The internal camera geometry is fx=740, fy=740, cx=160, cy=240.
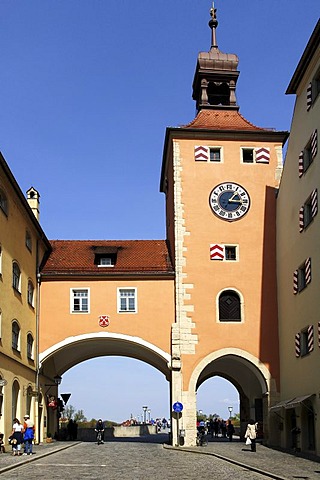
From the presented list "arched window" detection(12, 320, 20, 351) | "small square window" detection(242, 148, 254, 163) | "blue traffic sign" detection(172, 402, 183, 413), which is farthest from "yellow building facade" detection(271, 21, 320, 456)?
"arched window" detection(12, 320, 20, 351)

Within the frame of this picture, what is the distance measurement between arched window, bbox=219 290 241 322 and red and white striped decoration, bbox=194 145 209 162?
6.99 m

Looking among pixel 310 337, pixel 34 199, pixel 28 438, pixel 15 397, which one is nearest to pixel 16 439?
pixel 28 438

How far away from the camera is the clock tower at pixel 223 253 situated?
35.1 m

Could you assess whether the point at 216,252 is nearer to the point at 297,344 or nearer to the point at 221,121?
the point at 297,344

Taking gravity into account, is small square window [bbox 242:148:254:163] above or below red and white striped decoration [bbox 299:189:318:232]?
above

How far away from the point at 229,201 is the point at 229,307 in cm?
539

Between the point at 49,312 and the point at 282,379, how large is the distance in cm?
1170

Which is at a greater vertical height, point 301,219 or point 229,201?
point 229,201

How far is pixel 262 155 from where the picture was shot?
1505 inches

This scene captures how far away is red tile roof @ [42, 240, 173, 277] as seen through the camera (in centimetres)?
3688

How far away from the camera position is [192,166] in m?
37.8

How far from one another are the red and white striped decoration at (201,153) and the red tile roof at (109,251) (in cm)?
523

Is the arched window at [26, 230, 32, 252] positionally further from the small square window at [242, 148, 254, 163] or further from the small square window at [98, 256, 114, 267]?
the small square window at [242, 148, 254, 163]

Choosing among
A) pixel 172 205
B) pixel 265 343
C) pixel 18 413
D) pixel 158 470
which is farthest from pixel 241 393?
pixel 158 470
